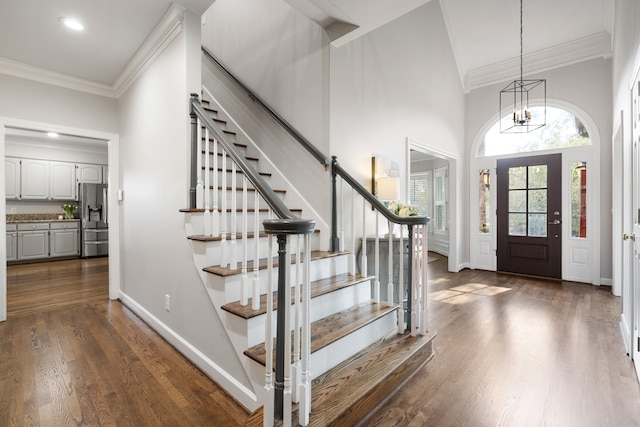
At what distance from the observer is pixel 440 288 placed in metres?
4.41

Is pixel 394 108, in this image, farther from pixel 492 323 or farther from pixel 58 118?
pixel 58 118

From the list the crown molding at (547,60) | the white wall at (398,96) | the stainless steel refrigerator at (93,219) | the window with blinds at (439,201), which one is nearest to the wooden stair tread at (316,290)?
the white wall at (398,96)

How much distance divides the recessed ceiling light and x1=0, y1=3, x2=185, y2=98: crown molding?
1.47ft

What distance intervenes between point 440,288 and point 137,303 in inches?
149

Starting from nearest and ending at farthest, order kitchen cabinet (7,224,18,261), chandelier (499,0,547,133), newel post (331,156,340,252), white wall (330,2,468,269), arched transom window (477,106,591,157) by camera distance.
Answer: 1. newel post (331,156,340,252)
2. white wall (330,2,468,269)
3. arched transom window (477,106,591,157)
4. chandelier (499,0,547,133)
5. kitchen cabinet (7,224,18,261)

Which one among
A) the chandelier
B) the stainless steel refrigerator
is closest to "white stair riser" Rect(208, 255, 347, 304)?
the chandelier

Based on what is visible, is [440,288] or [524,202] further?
[524,202]

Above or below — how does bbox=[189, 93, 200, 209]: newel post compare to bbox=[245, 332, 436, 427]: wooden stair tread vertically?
above

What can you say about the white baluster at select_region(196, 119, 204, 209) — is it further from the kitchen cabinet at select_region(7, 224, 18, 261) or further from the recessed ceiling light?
the kitchen cabinet at select_region(7, 224, 18, 261)

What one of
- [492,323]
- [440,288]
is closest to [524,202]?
[440,288]

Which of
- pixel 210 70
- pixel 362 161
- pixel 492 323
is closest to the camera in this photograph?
pixel 492 323

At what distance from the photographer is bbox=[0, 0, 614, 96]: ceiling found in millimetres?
2365

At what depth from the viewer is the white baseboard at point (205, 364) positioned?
1.81m

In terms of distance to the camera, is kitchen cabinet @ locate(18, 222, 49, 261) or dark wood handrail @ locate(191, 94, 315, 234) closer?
dark wood handrail @ locate(191, 94, 315, 234)
